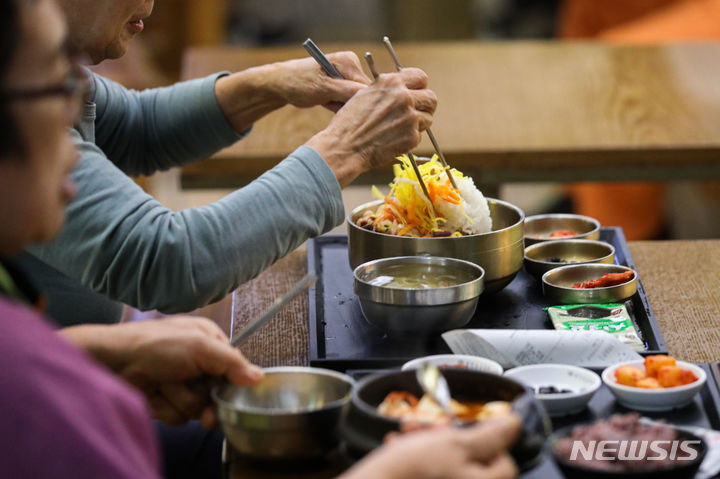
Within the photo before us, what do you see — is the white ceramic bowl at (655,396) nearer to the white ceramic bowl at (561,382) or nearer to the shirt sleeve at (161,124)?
the white ceramic bowl at (561,382)

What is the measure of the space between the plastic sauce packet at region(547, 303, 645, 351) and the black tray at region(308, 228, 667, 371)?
3 cm

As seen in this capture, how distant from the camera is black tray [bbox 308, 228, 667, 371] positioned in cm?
151

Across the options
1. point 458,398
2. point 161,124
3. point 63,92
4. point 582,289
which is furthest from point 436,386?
point 161,124

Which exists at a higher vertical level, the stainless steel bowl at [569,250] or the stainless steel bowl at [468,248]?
the stainless steel bowl at [468,248]

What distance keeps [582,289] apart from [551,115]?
139 cm

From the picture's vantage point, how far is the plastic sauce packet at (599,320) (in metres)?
1.55

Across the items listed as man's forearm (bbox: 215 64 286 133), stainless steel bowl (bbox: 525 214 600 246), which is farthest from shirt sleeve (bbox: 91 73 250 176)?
stainless steel bowl (bbox: 525 214 600 246)

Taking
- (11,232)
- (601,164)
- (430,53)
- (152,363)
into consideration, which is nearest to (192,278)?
(152,363)

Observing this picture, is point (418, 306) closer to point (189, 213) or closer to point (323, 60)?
point (189, 213)

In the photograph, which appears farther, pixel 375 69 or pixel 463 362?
pixel 375 69

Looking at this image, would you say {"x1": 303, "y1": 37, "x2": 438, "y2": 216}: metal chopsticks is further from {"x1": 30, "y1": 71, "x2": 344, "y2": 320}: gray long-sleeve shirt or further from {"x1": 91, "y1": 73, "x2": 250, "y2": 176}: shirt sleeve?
{"x1": 91, "y1": 73, "x2": 250, "y2": 176}: shirt sleeve

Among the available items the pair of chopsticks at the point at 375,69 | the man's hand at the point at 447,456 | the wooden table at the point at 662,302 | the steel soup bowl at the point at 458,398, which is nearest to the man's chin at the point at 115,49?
the pair of chopsticks at the point at 375,69

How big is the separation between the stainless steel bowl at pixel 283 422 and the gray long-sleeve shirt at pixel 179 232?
1.05 ft

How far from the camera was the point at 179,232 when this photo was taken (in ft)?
4.89
